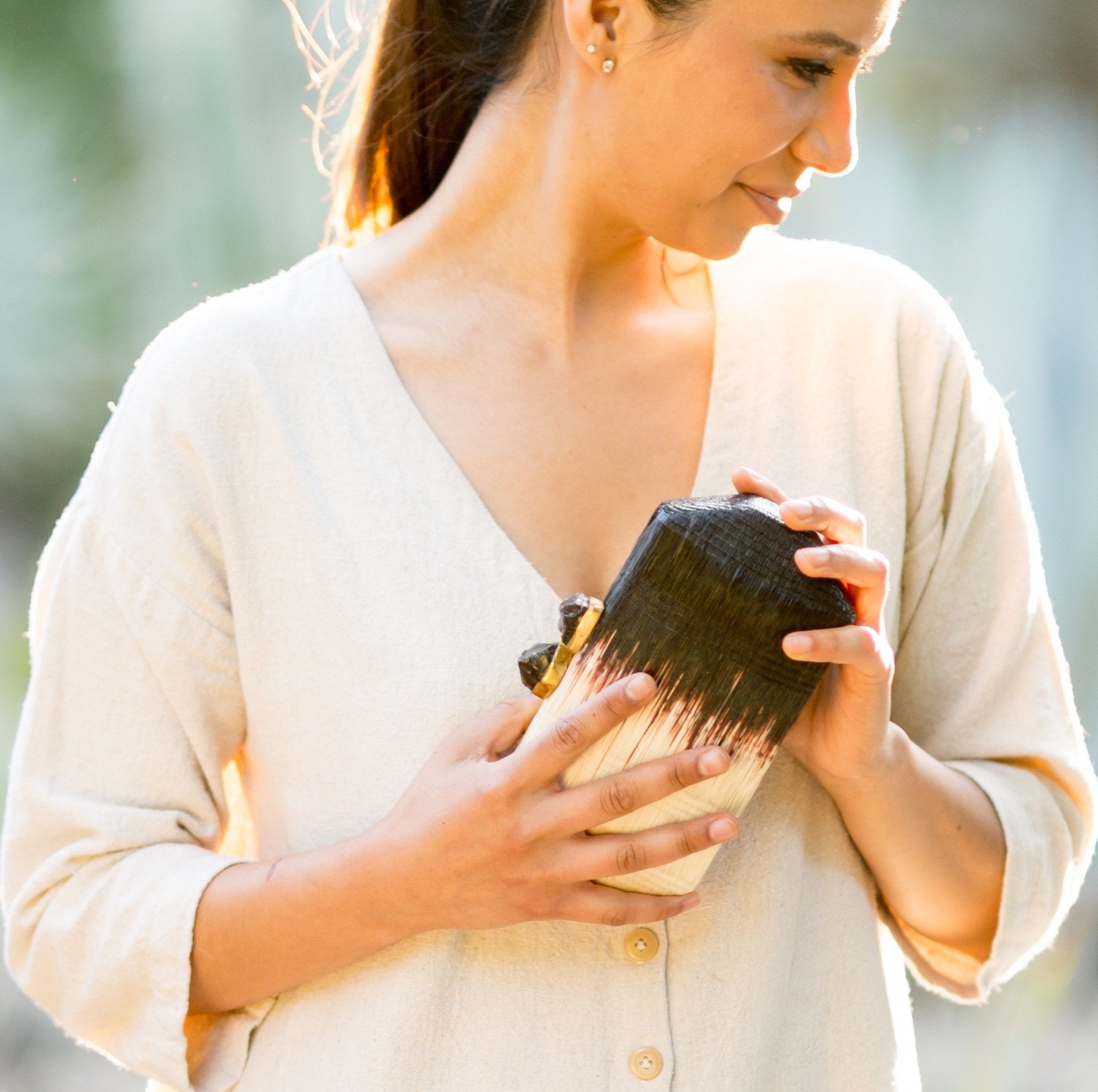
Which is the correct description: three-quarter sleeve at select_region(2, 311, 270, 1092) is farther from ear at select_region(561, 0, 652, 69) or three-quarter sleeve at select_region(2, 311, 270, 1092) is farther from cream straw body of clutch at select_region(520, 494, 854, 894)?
ear at select_region(561, 0, 652, 69)

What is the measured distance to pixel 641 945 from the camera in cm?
100

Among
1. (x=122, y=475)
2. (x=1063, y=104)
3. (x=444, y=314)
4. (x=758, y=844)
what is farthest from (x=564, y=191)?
(x=1063, y=104)

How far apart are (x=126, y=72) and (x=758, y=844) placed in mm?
1768

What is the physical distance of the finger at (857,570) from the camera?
87 cm

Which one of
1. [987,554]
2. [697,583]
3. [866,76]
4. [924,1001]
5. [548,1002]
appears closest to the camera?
[697,583]

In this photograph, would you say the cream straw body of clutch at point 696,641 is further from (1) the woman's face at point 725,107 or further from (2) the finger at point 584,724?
(1) the woman's face at point 725,107

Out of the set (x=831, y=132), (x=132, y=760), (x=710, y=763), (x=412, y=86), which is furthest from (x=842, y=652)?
(x=412, y=86)

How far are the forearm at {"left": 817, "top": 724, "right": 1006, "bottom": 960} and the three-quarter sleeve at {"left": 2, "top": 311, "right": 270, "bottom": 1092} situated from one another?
19.6 inches

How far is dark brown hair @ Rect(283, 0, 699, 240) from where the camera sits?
48.4 inches

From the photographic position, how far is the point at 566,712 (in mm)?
897

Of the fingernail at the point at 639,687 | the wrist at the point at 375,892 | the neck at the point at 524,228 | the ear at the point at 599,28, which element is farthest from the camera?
the neck at the point at 524,228

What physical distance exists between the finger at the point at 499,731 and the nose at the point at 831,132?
48cm

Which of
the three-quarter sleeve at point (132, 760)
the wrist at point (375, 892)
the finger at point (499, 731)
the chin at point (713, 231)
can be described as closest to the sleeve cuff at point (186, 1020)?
the three-quarter sleeve at point (132, 760)

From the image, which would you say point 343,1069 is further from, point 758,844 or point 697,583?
point 697,583
